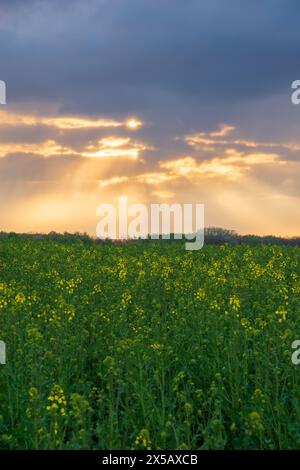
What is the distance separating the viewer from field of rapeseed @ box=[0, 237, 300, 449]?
6.64m

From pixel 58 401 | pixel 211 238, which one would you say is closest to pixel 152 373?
pixel 58 401

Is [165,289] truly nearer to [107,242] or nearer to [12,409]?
[12,409]

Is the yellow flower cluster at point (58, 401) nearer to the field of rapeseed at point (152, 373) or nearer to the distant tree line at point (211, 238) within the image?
the field of rapeseed at point (152, 373)

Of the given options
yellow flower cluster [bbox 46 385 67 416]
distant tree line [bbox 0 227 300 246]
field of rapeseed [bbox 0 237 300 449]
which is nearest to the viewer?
yellow flower cluster [bbox 46 385 67 416]

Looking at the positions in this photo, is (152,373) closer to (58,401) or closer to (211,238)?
(58,401)

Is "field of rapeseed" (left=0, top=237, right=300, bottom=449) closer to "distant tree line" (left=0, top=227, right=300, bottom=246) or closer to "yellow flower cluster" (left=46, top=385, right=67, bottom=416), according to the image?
"yellow flower cluster" (left=46, top=385, right=67, bottom=416)

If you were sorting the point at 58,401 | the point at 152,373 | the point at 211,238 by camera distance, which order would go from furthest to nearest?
the point at 211,238 < the point at 152,373 < the point at 58,401

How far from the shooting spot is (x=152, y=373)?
341 inches

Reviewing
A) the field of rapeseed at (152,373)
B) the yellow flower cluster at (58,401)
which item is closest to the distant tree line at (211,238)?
the field of rapeseed at (152,373)

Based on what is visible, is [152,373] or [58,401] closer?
[58,401]

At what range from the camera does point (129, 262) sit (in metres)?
20.8

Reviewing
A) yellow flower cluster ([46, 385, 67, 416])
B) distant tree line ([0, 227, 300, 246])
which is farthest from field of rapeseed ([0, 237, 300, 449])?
distant tree line ([0, 227, 300, 246])
